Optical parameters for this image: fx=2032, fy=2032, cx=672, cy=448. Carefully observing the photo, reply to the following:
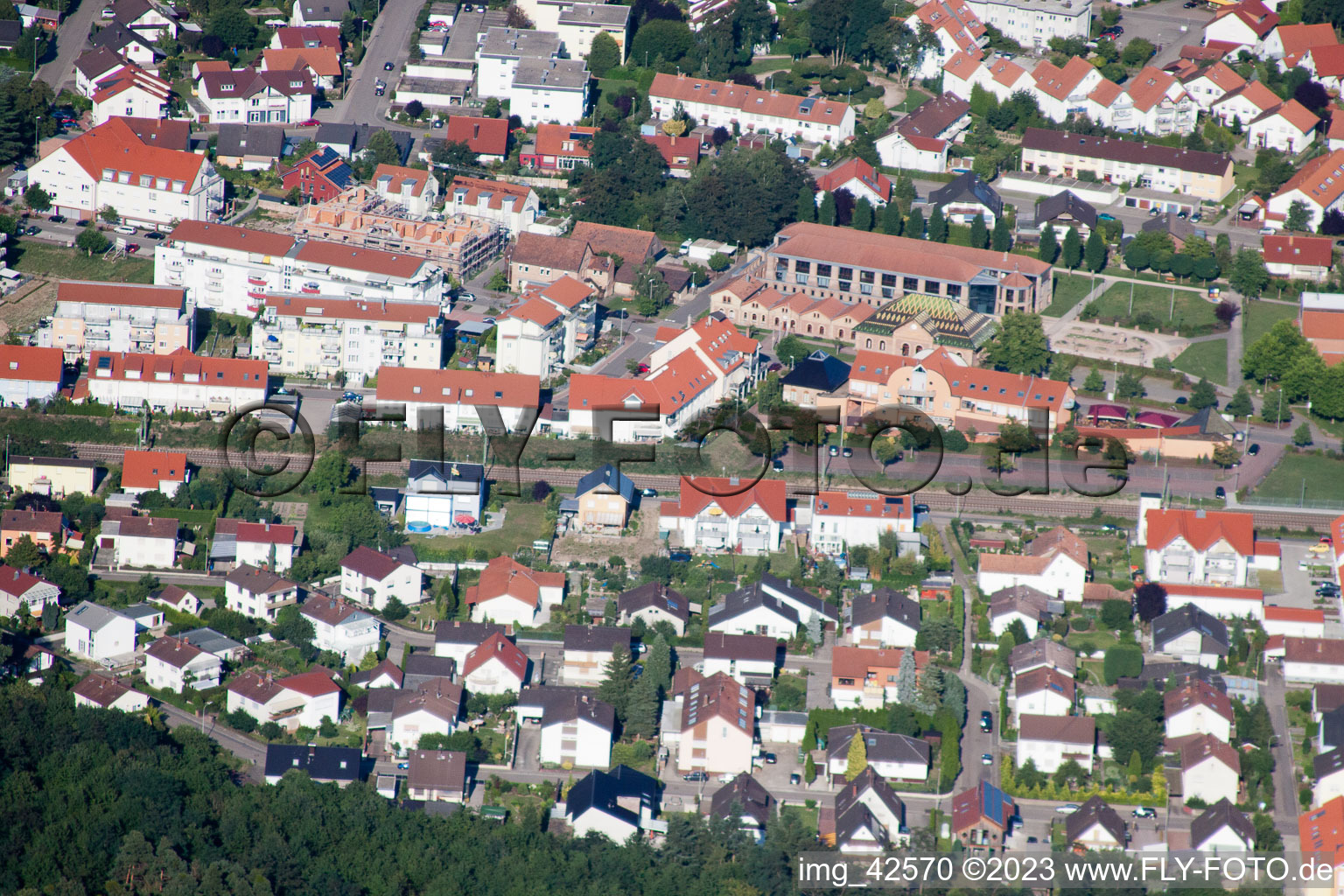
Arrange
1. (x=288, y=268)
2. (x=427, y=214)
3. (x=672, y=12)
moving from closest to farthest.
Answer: (x=288, y=268) → (x=427, y=214) → (x=672, y=12)

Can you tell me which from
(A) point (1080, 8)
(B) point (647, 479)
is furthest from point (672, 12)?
(B) point (647, 479)

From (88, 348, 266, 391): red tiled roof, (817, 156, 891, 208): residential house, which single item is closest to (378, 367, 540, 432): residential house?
(88, 348, 266, 391): red tiled roof

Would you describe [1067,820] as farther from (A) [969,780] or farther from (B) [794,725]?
(B) [794,725]

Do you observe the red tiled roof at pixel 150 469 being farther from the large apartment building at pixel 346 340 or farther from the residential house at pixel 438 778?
the residential house at pixel 438 778

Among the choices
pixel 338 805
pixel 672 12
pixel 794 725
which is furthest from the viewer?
pixel 672 12

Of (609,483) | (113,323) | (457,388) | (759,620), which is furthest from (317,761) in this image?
(113,323)

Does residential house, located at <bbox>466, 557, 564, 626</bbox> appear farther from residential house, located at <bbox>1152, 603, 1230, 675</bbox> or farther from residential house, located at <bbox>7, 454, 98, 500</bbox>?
residential house, located at <bbox>1152, 603, 1230, 675</bbox>

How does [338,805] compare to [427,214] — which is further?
[427,214]
